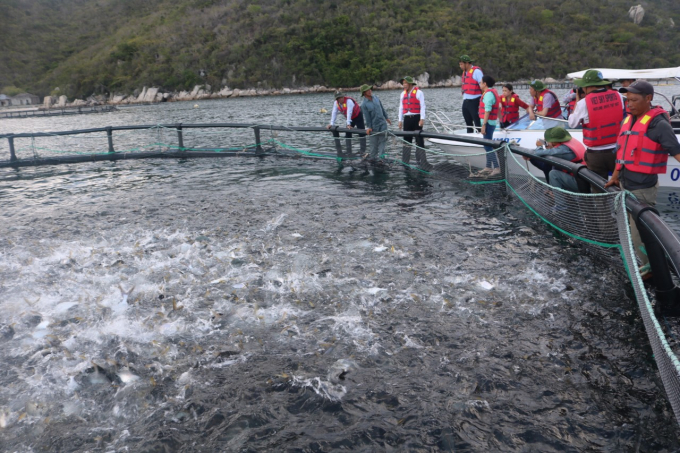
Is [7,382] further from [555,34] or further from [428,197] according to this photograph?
[555,34]

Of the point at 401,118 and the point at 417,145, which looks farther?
the point at 401,118

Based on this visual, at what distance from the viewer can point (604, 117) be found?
7500 mm

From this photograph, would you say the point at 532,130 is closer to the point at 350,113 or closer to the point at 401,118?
the point at 401,118

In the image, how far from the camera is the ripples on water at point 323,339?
3.62 meters

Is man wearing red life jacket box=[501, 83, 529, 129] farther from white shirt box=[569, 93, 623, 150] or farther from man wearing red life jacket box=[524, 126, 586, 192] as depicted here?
white shirt box=[569, 93, 623, 150]

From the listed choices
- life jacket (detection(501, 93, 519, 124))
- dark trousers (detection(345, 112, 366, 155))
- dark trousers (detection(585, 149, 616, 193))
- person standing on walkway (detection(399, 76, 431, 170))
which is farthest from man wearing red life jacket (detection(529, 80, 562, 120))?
dark trousers (detection(585, 149, 616, 193))

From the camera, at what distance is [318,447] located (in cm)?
347

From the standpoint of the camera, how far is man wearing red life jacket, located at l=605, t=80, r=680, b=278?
5.54 m

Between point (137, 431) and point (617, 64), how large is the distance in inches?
5708

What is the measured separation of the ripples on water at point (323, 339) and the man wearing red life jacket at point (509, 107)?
5204 millimetres

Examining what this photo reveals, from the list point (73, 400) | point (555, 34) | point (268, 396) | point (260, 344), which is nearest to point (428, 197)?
point (260, 344)

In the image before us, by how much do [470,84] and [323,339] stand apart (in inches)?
407

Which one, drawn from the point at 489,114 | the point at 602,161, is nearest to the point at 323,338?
the point at 602,161

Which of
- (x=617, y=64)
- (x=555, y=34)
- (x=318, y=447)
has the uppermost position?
(x=555, y=34)
